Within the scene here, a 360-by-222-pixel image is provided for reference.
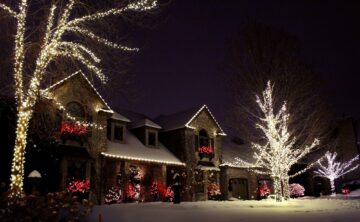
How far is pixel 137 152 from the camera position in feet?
86.5

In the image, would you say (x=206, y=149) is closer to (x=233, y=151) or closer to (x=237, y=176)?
(x=237, y=176)

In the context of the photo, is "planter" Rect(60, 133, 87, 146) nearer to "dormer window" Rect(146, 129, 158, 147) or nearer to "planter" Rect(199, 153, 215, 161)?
"dormer window" Rect(146, 129, 158, 147)

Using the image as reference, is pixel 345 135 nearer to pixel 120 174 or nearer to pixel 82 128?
pixel 120 174

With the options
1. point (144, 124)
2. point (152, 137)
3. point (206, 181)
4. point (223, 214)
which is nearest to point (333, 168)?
point (206, 181)

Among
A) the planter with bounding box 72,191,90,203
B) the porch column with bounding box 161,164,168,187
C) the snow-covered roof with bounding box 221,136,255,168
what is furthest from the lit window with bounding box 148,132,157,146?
the planter with bounding box 72,191,90,203

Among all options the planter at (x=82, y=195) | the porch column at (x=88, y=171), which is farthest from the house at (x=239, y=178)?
the planter at (x=82, y=195)

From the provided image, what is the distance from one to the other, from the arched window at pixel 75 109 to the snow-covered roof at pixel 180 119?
30.2ft

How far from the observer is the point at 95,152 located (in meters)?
23.3

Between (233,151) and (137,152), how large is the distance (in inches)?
524

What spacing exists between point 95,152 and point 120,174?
258 centimetres

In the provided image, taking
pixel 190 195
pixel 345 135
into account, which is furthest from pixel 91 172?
pixel 345 135

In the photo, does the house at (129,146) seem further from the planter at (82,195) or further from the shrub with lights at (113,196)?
the planter at (82,195)

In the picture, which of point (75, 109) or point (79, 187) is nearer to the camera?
point (79, 187)

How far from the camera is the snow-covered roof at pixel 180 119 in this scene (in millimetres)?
30391
